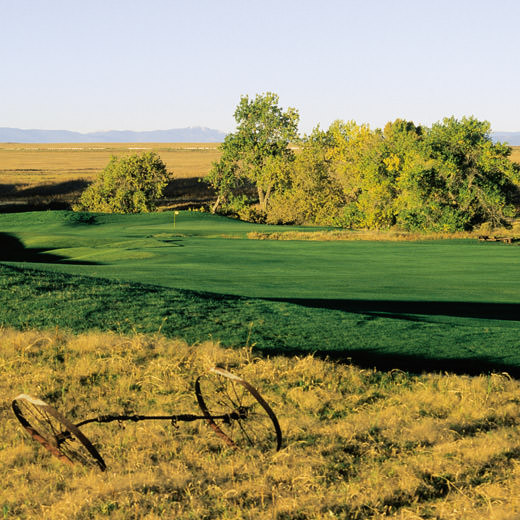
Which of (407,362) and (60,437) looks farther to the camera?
(407,362)

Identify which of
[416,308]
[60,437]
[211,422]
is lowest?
[416,308]

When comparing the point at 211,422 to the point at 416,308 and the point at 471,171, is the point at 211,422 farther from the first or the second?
the point at 471,171

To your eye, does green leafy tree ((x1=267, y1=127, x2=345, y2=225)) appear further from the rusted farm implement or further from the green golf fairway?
the rusted farm implement

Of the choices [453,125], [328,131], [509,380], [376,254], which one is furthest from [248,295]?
[328,131]

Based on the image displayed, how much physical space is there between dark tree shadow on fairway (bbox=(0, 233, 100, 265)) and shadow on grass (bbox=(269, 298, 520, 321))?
535 inches

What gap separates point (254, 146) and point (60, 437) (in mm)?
72421

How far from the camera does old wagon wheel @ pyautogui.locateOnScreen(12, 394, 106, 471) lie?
4.77 m

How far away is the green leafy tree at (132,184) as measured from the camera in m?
68.0

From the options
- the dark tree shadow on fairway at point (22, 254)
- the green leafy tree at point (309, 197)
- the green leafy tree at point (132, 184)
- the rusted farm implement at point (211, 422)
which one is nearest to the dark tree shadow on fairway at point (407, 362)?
the rusted farm implement at point (211, 422)

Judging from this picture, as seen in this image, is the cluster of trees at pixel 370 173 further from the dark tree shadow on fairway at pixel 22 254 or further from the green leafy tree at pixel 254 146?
the dark tree shadow on fairway at pixel 22 254

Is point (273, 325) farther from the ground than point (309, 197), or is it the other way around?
point (309, 197)

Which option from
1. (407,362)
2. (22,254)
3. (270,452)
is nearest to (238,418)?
(270,452)

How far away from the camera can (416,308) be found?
53.1 ft

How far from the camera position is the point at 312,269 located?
23734mm
